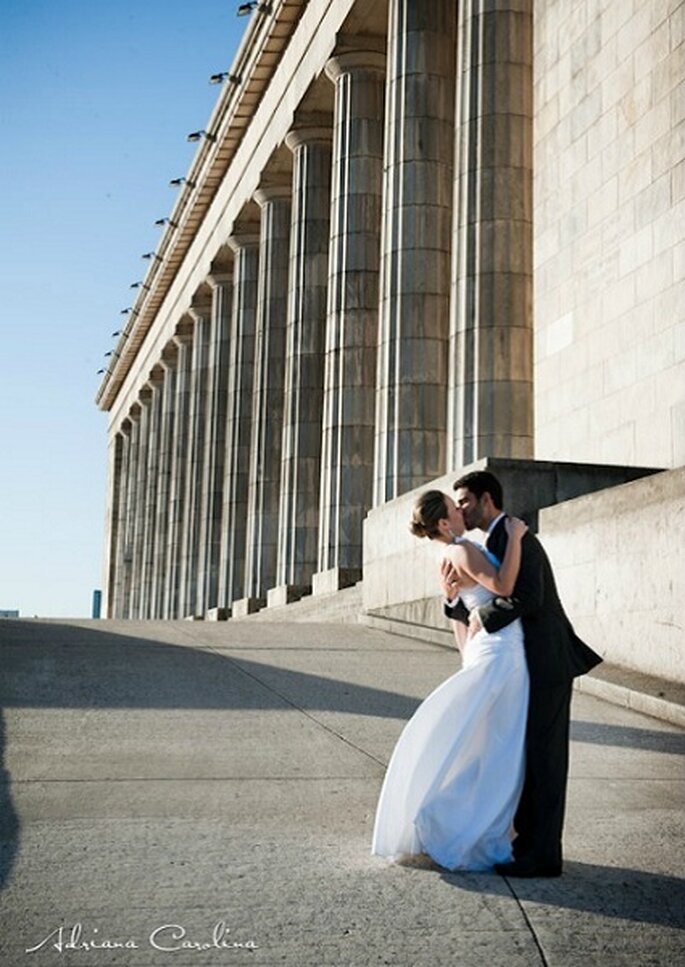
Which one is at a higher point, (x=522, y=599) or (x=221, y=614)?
(x=522, y=599)

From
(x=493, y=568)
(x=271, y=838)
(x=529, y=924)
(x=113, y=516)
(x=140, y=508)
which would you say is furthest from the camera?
(x=113, y=516)

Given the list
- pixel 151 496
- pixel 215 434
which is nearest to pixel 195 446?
pixel 215 434

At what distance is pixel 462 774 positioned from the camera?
8.16m

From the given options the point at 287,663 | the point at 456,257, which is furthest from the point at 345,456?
the point at 287,663

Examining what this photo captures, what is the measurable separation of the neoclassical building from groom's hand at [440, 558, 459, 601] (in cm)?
1284

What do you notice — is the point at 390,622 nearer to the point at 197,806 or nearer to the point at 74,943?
the point at 197,806

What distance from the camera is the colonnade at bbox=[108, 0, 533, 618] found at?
2620 centimetres

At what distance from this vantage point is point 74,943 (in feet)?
21.8

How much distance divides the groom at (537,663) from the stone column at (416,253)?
20182 mm

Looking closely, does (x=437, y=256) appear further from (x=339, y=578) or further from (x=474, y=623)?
(x=474, y=623)

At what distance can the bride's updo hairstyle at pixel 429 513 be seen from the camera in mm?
8266

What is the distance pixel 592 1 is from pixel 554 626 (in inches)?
A: 735

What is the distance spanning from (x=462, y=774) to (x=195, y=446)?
51.5 m

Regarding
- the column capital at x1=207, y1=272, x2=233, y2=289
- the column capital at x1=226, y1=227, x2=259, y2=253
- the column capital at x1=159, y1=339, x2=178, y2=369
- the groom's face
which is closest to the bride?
the groom's face
